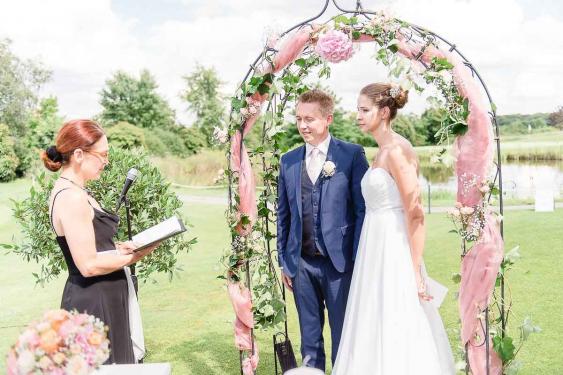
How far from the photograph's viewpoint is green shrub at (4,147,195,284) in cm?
568

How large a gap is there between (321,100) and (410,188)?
94 centimetres

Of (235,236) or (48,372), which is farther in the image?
(235,236)

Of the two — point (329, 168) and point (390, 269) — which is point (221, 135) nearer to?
point (329, 168)

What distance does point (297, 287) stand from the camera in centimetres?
461

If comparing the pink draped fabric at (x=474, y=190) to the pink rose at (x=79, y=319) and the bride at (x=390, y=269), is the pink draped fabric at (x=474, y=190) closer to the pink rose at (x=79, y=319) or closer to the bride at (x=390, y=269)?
the bride at (x=390, y=269)

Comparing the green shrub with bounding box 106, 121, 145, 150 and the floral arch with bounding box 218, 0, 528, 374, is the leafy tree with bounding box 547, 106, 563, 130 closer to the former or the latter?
the green shrub with bounding box 106, 121, 145, 150

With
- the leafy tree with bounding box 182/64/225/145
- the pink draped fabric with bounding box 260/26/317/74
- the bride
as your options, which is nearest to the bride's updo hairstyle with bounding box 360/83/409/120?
the bride

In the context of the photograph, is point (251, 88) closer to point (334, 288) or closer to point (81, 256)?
point (334, 288)

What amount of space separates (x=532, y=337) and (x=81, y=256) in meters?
5.44

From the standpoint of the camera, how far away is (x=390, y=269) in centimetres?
430

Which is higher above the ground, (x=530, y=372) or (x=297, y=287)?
(x=297, y=287)

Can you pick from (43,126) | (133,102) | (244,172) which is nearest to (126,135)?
(43,126)

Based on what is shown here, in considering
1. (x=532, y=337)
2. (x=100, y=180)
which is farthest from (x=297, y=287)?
(x=532, y=337)

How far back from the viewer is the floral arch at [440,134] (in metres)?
4.27
